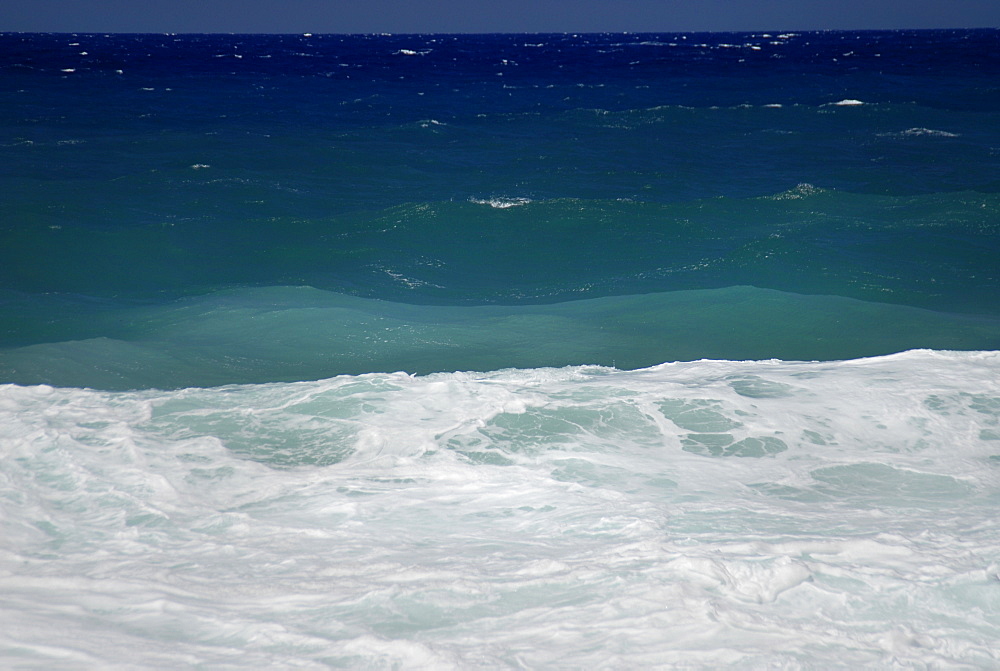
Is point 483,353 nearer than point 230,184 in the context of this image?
Yes

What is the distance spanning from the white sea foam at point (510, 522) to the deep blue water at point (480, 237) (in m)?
1.45

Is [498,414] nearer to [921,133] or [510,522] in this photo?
[510,522]

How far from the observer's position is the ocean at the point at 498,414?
3719mm

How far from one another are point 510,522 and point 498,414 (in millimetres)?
1485

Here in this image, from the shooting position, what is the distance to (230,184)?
52.1 ft

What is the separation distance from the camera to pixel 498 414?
241 inches

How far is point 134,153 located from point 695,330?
50.2ft

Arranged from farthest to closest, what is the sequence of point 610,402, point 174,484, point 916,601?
1. point 610,402
2. point 174,484
3. point 916,601

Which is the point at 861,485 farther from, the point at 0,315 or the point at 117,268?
the point at 117,268

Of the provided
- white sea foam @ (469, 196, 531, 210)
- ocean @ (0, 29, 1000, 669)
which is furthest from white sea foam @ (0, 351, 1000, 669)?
white sea foam @ (469, 196, 531, 210)

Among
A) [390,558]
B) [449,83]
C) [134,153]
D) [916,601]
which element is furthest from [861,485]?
[449,83]

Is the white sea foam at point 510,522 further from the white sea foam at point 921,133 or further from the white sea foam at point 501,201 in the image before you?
the white sea foam at point 921,133

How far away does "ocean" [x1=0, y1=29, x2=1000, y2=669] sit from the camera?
146 inches

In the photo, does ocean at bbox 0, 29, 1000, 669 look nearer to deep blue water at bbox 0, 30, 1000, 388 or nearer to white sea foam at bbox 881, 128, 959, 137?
deep blue water at bbox 0, 30, 1000, 388
